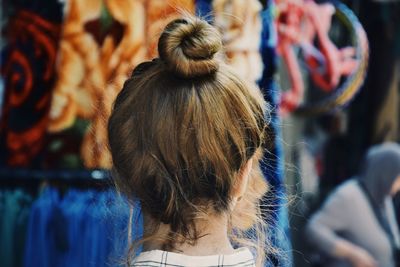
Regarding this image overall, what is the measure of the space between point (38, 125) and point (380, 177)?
2355mm

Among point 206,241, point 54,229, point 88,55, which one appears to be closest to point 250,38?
point 88,55

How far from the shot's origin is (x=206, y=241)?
1.53 m

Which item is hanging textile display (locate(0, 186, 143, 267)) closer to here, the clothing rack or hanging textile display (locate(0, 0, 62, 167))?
the clothing rack

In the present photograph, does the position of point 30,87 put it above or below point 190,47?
below

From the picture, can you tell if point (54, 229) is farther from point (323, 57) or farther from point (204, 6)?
point (323, 57)

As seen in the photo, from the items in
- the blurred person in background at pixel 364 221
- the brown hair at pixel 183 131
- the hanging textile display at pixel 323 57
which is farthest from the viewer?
the blurred person in background at pixel 364 221

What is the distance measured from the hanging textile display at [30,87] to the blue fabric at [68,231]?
18 cm

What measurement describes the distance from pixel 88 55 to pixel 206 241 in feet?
4.62

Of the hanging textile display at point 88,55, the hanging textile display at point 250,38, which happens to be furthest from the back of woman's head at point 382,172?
the hanging textile display at point 88,55

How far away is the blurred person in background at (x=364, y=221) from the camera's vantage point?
181 inches

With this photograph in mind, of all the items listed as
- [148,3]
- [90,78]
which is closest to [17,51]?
[90,78]

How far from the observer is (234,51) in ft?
8.88

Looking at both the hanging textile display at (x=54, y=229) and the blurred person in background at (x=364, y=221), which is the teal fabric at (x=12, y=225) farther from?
the blurred person in background at (x=364, y=221)

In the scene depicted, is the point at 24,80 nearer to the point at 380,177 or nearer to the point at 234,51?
the point at 234,51
